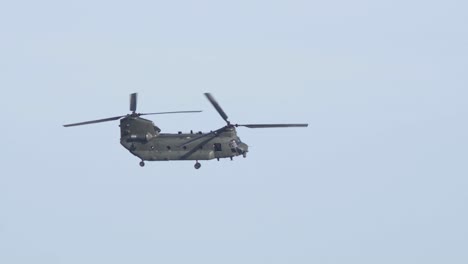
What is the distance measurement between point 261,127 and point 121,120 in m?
21.2

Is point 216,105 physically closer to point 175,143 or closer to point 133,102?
point 175,143

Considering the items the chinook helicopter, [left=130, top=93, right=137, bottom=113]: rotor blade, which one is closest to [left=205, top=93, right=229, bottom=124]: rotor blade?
the chinook helicopter

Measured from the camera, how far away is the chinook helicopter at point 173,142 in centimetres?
12850

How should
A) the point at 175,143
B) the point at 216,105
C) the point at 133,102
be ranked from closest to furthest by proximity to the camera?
the point at 216,105 < the point at 175,143 < the point at 133,102

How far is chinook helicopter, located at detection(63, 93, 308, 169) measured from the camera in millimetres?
128500

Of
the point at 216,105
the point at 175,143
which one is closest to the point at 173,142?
the point at 175,143

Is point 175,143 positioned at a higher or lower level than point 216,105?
lower

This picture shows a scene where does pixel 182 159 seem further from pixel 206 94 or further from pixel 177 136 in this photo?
pixel 206 94

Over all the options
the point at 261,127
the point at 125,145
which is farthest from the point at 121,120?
the point at 261,127

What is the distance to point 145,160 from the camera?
13262cm

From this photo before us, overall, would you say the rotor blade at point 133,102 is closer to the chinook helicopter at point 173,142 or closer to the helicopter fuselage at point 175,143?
the chinook helicopter at point 173,142

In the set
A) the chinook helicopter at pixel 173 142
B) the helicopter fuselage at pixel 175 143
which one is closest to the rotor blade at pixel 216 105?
the chinook helicopter at pixel 173 142

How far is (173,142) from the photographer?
130375 millimetres

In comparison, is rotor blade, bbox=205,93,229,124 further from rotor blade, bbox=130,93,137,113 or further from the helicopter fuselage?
rotor blade, bbox=130,93,137,113
